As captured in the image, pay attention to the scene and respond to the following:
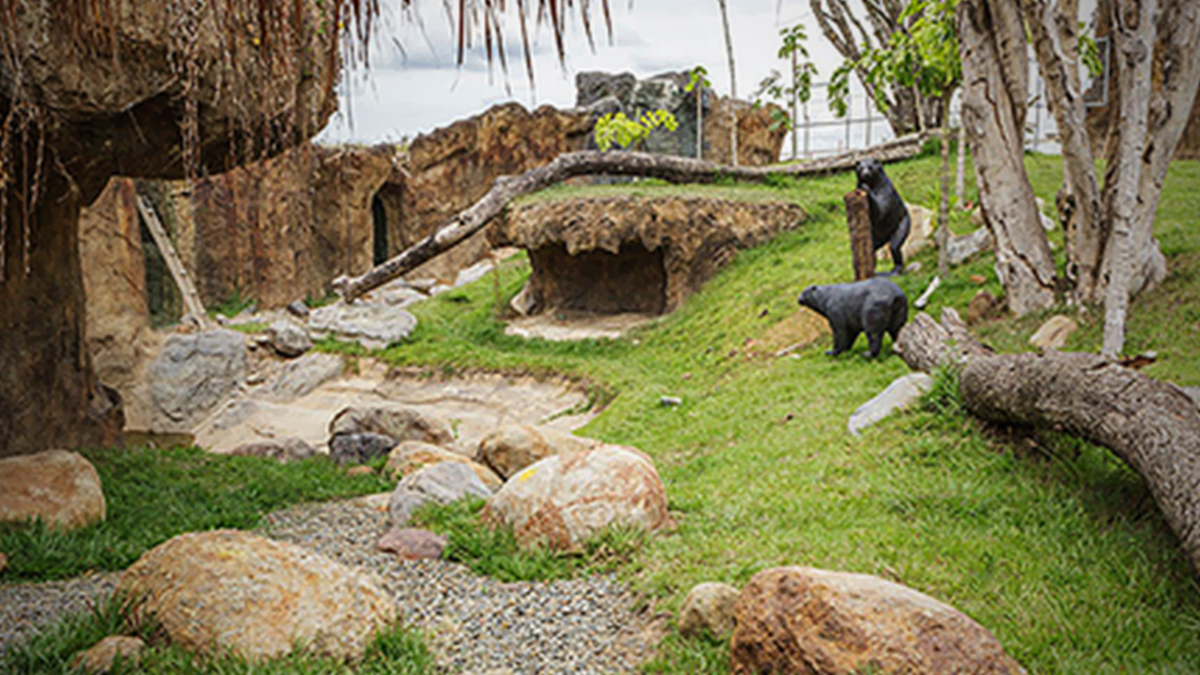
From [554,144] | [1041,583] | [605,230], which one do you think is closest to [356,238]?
[554,144]

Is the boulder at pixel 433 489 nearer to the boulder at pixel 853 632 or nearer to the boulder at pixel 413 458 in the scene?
the boulder at pixel 413 458

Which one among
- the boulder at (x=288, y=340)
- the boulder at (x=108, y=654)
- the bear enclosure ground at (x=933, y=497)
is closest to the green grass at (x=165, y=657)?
the boulder at (x=108, y=654)

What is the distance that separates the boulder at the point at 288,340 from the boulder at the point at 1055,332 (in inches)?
455

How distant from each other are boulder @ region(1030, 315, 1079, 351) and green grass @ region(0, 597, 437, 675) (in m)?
5.49

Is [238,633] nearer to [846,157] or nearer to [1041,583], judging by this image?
[1041,583]

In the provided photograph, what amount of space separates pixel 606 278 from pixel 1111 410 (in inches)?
427

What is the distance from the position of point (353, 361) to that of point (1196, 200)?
11869 millimetres

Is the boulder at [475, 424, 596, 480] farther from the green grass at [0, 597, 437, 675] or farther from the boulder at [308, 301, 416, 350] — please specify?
the boulder at [308, 301, 416, 350]

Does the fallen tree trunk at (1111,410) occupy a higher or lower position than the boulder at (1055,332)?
higher

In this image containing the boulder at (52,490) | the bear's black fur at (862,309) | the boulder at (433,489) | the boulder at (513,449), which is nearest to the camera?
the boulder at (52,490)

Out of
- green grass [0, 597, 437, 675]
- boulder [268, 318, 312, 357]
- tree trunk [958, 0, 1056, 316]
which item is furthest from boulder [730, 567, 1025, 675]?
boulder [268, 318, 312, 357]

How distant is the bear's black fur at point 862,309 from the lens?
7.98 meters

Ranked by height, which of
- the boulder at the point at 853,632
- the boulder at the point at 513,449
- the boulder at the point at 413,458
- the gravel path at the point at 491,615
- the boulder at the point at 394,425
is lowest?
the boulder at the point at 394,425

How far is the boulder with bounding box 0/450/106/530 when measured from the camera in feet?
14.6
